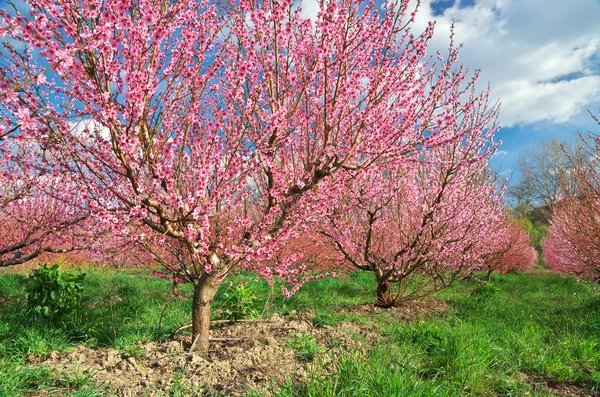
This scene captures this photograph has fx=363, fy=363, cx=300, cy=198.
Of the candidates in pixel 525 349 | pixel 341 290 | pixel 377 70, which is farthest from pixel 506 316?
pixel 377 70

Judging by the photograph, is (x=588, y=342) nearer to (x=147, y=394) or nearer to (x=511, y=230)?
(x=147, y=394)

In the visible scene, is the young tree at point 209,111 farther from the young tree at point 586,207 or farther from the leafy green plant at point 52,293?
the young tree at point 586,207

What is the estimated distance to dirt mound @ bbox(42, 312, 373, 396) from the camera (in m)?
3.06

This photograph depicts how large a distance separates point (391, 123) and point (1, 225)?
9.76 metres

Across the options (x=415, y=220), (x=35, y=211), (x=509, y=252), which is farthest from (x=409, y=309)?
(x=509, y=252)

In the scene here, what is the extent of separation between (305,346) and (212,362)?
3.30 feet

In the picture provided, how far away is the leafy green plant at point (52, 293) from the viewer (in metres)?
4.82

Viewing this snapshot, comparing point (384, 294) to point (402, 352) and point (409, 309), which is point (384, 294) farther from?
point (402, 352)

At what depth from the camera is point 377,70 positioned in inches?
164

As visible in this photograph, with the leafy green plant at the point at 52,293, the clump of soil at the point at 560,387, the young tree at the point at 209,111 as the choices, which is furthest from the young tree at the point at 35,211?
the clump of soil at the point at 560,387

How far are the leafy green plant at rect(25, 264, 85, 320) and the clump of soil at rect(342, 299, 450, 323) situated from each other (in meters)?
A: 4.56

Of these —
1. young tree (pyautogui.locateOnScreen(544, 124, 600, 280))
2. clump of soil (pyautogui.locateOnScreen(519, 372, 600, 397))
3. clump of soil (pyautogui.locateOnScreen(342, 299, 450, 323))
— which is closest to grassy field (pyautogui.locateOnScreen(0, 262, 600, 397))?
clump of soil (pyautogui.locateOnScreen(519, 372, 600, 397))

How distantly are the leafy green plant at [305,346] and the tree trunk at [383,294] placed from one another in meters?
3.34

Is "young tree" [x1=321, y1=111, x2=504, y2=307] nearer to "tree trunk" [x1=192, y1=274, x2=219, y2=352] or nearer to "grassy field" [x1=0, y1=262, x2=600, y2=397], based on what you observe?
"grassy field" [x1=0, y1=262, x2=600, y2=397]
